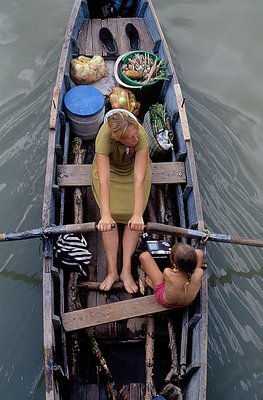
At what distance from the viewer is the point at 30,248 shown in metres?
6.37

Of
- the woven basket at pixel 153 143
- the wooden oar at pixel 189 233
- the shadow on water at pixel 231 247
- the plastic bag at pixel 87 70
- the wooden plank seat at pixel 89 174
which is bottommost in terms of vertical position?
the shadow on water at pixel 231 247

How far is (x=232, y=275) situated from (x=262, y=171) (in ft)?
6.09

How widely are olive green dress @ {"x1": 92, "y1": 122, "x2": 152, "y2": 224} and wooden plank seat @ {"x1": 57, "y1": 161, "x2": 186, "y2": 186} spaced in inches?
14.7

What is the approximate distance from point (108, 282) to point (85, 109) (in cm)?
226

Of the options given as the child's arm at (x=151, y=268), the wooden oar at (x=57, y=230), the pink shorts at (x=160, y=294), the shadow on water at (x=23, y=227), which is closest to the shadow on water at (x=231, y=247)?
the pink shorts at (x=160, y=294)

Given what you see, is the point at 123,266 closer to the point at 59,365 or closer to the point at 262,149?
the point at 59,365

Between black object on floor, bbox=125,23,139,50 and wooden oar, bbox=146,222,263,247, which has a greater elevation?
black object on floor, bbox=125,23,139,50

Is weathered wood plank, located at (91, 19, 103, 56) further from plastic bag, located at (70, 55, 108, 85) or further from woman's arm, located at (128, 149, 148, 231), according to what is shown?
woman's arm, located at (128, 149, 148, 231)

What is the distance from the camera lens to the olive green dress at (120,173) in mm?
4926

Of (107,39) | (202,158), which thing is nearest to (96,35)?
(107,39)

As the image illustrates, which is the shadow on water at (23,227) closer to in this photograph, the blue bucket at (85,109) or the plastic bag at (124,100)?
the blue bucket at (85,109)

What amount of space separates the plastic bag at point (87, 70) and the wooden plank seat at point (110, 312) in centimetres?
334

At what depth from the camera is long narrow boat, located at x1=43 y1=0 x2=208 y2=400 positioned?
4543 mm

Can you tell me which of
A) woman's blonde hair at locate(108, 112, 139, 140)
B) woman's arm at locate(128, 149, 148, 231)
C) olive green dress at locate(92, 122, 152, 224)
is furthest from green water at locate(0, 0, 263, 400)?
woman's blonde hair at locate(108, 112, 139, 140)
